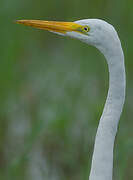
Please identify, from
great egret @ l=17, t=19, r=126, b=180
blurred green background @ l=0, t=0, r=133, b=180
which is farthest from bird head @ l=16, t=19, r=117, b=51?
blurred green background @ l=0, t=0, r=133, b=180

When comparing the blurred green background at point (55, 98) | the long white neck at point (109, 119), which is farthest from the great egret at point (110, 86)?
the blurred green background at point (55, 98)

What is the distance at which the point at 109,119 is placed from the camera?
71.0 inches

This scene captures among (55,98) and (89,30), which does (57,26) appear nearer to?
(89,30)

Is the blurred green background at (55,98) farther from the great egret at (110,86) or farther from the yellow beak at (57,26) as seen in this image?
the yellow beak at (57,26)

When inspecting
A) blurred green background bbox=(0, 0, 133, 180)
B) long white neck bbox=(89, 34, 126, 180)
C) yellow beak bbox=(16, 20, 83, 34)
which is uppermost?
yellow beak bbox=(16, 20, 83, 34)

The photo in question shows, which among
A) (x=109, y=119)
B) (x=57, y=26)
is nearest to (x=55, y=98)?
(x=57, y=26)

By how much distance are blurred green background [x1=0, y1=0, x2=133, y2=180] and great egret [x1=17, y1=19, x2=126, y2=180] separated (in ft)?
2.75

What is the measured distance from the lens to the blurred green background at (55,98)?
3.18 m

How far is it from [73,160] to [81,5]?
1.49m

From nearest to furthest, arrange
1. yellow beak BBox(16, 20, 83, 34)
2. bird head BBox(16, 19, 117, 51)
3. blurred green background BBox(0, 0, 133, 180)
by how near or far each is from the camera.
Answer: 1. bird head BBox(16, 19, 117, 51)
2. yellow beak BBox(16, 20, 83, 34)
3. blurred green background BBox(0, 0, 133, 180)

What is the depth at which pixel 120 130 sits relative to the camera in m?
3.21

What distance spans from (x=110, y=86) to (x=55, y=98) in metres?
1.75

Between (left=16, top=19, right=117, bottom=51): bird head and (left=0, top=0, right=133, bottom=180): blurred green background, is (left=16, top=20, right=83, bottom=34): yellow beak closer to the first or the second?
(left=16, top=19, right=117, bottom=51): bird head

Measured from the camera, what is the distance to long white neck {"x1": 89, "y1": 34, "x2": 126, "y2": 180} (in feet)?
5.70
